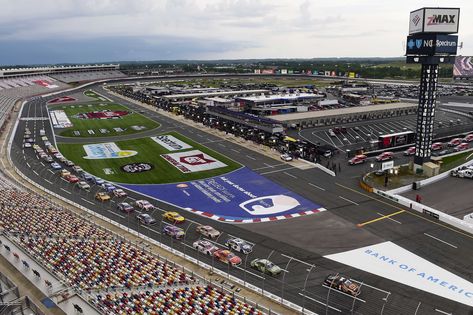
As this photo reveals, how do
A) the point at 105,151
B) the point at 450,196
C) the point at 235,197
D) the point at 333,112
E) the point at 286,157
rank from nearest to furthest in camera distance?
the point at 450,196 < the point at 235,197 < the point at 286,157 < the point at 105,151 < the point at 333,112

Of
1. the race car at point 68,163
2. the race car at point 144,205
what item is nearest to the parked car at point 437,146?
the race car at point 144,205

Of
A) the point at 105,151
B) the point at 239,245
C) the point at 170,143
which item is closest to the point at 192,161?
the point at 170,143

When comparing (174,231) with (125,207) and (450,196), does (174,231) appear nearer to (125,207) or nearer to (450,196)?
(125,207)

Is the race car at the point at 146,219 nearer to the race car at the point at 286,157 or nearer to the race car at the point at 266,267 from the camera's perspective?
the race car at the point at 266,267

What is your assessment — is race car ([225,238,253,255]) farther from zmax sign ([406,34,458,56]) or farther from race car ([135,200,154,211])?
zmax sign ([406,34,458,56])

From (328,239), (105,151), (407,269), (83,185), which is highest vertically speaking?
(105,151)

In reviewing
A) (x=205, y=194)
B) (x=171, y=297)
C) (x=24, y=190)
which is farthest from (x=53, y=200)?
(x=171, y=297)
